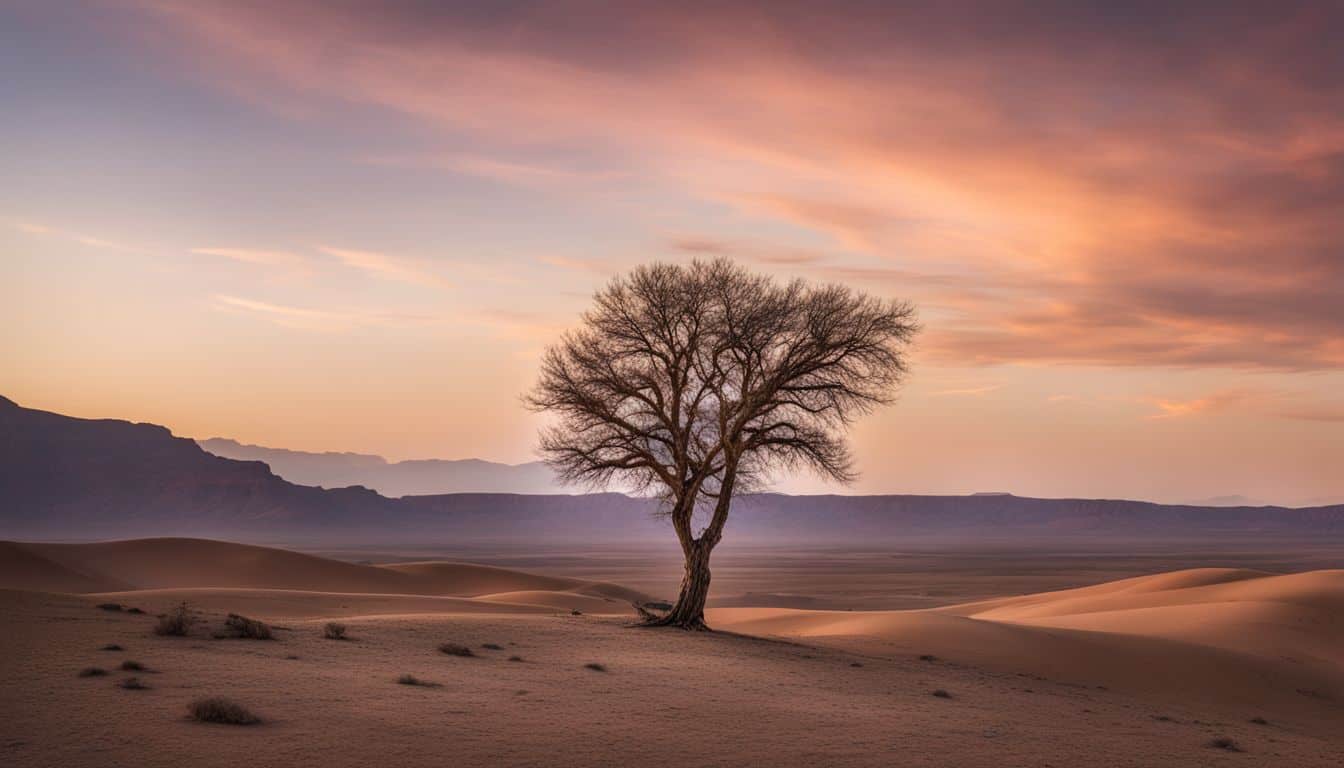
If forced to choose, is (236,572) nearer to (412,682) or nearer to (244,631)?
(244,631)

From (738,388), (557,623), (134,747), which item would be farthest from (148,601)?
(134,747)

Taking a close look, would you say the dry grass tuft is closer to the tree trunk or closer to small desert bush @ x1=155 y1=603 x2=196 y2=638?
the tree trunk

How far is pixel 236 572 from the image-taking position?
192ft

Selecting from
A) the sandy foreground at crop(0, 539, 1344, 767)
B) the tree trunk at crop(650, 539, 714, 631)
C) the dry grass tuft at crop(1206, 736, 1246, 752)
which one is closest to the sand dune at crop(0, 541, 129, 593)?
the sandy foreground at crop(0, 539, 1344, 767)

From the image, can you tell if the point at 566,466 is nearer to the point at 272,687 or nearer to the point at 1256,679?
the point at 272,687

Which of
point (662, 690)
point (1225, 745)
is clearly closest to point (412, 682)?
point (662, 690)

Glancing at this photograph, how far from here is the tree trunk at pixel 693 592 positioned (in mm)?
28562

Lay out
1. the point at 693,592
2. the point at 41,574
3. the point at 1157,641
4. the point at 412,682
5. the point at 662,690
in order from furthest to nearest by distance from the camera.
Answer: the point at 41,574
the point at 1157,641
the point at 693,592
the point at 662,690
the point at 412,682

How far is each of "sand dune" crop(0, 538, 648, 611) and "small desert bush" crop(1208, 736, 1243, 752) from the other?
121ft

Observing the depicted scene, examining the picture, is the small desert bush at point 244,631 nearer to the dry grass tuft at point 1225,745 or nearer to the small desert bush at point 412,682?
the small desert bush at point 412,682

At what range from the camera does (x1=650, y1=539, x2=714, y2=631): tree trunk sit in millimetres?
28562

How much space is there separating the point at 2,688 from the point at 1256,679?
2978 cm

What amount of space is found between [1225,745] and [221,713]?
634 inches

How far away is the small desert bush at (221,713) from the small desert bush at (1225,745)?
15.5 m
